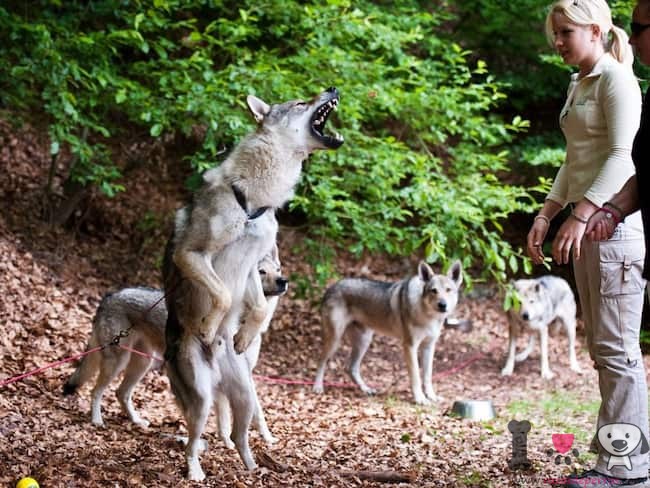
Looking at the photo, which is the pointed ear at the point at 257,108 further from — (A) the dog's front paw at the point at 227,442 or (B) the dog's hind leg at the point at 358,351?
(B) the dog's hind leg at the point at 358,351

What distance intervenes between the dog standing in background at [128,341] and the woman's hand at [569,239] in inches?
121

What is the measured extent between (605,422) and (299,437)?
2885 millimetres

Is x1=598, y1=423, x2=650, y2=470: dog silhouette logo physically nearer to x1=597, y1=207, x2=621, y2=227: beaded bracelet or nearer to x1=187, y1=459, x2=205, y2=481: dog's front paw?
x1=597, y1=207, x2=621, y2=227: beaded bracelet

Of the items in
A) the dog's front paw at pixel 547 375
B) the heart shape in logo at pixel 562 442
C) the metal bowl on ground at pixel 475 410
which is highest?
the heart shape in logo at pixel 562 442

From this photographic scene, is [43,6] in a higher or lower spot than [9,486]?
higher

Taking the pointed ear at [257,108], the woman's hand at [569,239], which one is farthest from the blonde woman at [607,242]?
the pointed ear at [257,108]

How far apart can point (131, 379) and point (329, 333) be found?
9.92 ft

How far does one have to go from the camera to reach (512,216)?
544 inches

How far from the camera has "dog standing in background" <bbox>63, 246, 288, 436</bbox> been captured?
596 centimetres

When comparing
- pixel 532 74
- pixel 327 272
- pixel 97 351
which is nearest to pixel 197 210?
pixel 97 351

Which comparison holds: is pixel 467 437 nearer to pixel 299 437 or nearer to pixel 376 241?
pixel 299 437

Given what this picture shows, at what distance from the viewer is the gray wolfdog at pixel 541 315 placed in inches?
379

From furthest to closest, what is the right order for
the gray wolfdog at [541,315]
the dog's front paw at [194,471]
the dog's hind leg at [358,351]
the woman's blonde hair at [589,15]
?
the gray wolfdog at [541,315], the dog's hind leg at [358,351], the dog's front paw at [194,471], the woman's blonde hair at [589,15]

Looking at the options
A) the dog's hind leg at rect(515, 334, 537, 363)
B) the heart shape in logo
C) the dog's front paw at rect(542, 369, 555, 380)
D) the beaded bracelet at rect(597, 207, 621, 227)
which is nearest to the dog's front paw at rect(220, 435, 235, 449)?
the heart shape in logo
